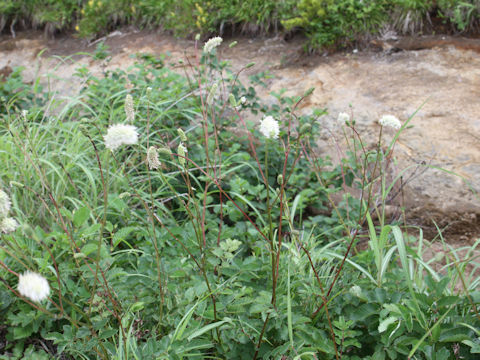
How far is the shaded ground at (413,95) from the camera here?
2.64 metres

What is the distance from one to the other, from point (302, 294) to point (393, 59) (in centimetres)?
328

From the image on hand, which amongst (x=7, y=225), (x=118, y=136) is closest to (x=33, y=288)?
(x=7, y=225)

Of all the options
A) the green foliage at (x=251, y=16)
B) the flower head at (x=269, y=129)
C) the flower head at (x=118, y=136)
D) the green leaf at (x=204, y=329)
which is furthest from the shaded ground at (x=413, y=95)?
the flower head at (x=118, y=136)

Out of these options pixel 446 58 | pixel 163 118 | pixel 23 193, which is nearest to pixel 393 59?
pixel 446 58

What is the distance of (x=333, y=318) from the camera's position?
4.83 feet

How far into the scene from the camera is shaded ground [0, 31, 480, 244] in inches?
104

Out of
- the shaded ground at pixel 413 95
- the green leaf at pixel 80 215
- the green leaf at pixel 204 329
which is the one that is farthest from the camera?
the shaded ground at pixel 413 95

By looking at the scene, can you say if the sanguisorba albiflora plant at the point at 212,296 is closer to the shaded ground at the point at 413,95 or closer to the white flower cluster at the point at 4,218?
the white flower cluster at the point at 4,218

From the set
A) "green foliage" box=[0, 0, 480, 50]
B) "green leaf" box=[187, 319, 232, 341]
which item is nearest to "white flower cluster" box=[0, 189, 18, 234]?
"green leaf" box=[187, 319, 232, 341]

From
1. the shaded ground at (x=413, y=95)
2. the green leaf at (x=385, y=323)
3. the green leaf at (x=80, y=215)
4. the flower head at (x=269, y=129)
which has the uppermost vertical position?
the flower head at (x=269, y=129)

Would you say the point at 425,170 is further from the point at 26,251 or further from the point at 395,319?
the point at 26,251

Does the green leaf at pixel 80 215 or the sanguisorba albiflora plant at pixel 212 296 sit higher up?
the green leaf at pixel 80 215

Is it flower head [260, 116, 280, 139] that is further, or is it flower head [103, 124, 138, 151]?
flower head [260, 116, 280, 139]

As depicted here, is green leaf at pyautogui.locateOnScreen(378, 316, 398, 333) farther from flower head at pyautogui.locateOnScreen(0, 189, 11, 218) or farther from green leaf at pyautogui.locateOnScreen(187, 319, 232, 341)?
flower head at pyautogui.locateOnScreen(0, 189, 11, 218)
